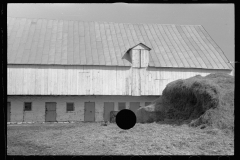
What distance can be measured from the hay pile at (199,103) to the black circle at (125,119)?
3.57 metres

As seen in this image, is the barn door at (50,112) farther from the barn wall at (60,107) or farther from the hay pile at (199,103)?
the hay pile at (199,103)

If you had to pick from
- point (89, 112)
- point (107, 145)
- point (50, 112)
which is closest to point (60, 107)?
point (50, 112)

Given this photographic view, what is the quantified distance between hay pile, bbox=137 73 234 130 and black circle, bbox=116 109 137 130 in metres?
3.57

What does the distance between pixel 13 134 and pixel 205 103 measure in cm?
431

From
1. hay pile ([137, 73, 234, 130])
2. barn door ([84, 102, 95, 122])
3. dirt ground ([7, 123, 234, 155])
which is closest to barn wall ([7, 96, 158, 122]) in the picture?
barn door ([84, 102, 95, 122])

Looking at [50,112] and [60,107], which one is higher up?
[60,107]

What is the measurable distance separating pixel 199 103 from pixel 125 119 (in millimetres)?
4420

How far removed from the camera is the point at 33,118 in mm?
6691

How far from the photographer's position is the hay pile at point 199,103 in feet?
17.2

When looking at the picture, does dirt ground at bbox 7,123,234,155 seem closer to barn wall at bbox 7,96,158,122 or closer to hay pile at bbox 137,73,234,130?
hay pile at bbox 137,73,234,130

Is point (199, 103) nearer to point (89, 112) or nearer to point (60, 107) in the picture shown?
point (89, 112)

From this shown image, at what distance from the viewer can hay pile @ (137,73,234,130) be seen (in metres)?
5.25

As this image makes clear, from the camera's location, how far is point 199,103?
19.5 feet
